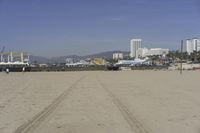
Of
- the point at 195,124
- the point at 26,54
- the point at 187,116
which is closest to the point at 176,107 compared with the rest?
the point at 187,116

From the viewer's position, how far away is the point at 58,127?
8852 millimetres

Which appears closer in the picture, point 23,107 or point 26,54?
point 23,107

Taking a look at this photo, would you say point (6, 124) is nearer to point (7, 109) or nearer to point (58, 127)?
point (58, 127)

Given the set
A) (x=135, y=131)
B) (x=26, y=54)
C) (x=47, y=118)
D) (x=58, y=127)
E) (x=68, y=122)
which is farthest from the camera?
(x=26, y=54)

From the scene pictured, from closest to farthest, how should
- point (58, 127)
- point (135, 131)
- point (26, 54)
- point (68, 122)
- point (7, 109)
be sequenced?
point (135, 131)
point (58, 127)
point (68, 122)
point (7, 109)
point (26, 54)

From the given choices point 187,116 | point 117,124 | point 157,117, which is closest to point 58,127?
point 117,124

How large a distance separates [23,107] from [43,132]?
5.13 m

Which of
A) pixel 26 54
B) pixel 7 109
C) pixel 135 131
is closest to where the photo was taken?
pixel 135 131

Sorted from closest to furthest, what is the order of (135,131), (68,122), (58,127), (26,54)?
(135,131), (58,127), (68,122), (26,54)

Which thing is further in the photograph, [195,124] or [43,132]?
[195,124]

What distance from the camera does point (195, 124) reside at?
9016 mm

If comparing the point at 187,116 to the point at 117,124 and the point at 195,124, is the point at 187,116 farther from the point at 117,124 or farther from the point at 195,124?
the point at 117,124

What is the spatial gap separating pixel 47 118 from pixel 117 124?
7.02ft

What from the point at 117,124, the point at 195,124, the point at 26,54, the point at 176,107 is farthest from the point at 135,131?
the point at 26,54
